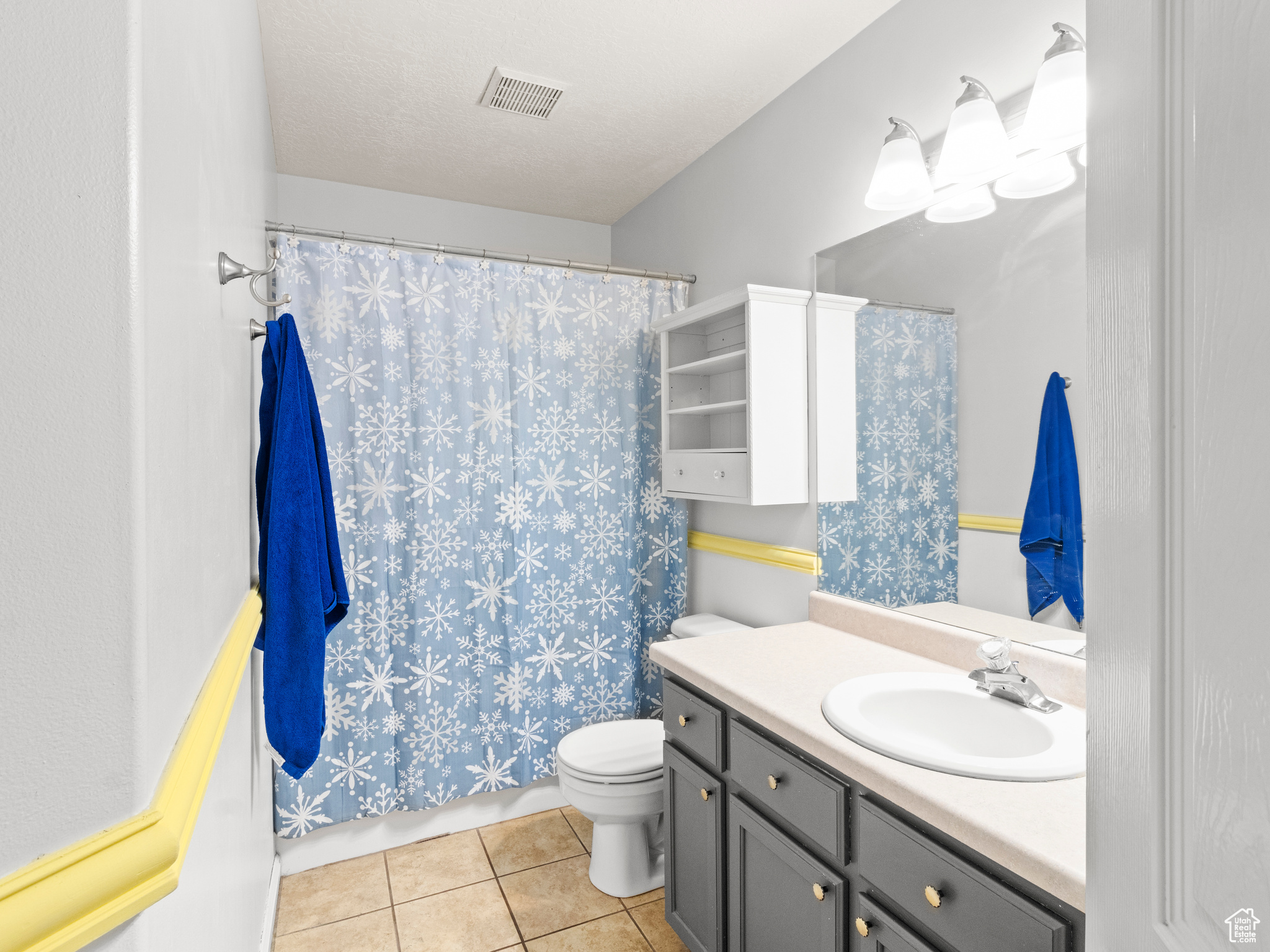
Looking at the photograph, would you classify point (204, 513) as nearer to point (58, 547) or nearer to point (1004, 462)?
point (58, 547)

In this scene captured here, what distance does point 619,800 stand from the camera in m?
1.99

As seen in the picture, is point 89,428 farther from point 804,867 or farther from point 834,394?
point 834,394

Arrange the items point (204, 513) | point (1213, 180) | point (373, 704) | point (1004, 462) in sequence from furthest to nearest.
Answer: point (373, 704) < point (1004, 462) < point (204, 513) < point (1213, 180)

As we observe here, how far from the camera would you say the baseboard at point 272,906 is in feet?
5.66

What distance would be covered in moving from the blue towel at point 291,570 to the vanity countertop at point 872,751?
2.82 feet

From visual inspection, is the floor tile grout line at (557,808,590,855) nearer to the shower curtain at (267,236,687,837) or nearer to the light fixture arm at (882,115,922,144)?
the shower curtain at (267,236,687,837)

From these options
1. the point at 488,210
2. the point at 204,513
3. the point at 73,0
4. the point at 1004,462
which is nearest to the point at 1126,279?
the point at 73,0

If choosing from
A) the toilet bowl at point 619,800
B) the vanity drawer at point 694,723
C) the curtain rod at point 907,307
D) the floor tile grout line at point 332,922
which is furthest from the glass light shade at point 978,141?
the floor tile grout line at point 332,922

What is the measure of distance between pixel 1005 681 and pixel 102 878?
4.69ft

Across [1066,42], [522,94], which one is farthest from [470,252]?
[1066,42]

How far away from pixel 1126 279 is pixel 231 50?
1534 mm

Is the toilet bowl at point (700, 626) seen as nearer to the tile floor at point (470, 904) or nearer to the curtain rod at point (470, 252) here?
the tile floor at point (470, 904)

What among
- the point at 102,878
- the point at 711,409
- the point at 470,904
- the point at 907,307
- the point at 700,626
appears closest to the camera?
the point at 102,878

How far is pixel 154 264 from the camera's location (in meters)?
0.60
